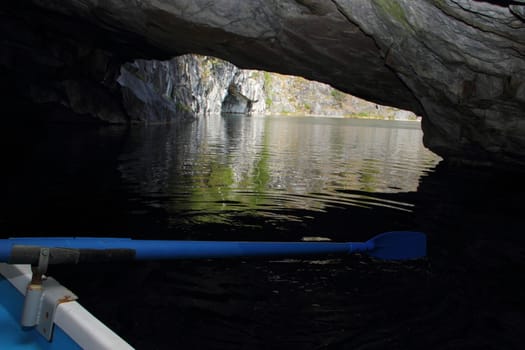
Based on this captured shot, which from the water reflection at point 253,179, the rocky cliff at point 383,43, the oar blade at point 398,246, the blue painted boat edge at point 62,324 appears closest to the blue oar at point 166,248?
the oar blade at point 398,246

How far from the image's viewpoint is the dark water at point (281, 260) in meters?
4.89

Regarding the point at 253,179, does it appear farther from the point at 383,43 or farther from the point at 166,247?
the point at 166,247

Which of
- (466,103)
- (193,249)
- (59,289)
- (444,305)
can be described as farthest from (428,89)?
(59,289)

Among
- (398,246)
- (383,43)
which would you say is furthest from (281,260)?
(383,43)

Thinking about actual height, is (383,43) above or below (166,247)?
above

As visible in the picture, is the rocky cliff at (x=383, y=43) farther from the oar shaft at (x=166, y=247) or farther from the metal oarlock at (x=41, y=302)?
A: the metal oarlock at (x=41, y=302)

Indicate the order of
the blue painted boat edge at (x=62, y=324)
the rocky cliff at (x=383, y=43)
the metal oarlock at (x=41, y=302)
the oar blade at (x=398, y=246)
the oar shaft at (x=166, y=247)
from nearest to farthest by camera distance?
the blue painted boat edge at (x=62, y=324) < the metal oarlock at (x=41, y=302) < the oar shaft at (x=166, y=247) < the oar blade at (x=398, y=246) < the rocky cliff at (x=383, y=43)

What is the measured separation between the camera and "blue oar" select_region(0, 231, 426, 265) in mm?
2881

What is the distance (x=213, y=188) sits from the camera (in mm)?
13008

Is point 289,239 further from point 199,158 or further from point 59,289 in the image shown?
point 199,158

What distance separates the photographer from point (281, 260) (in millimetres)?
6945

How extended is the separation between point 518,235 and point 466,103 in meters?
4.49

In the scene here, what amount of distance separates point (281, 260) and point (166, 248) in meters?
3.29

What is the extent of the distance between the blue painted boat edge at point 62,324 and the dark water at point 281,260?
155cm
